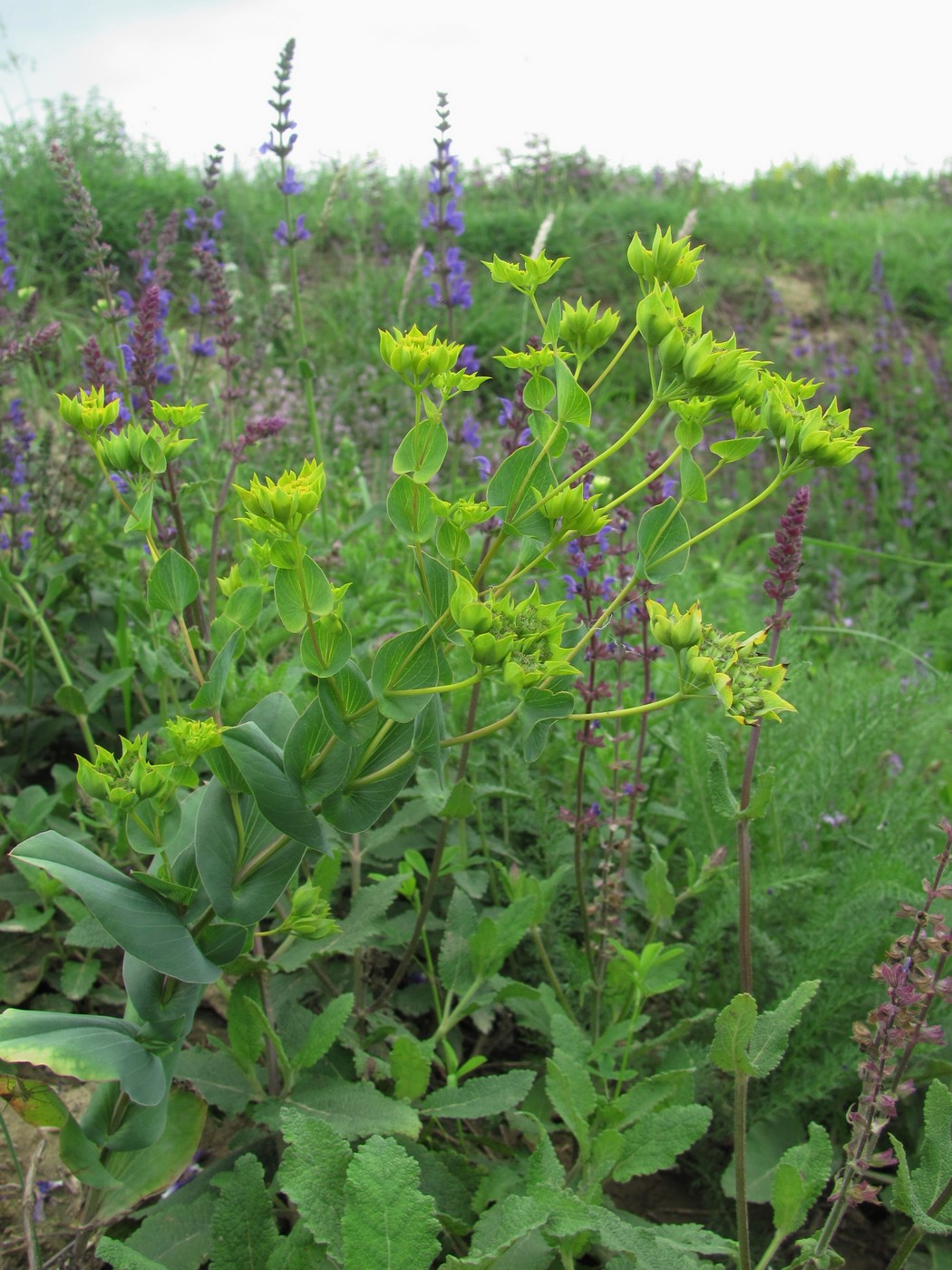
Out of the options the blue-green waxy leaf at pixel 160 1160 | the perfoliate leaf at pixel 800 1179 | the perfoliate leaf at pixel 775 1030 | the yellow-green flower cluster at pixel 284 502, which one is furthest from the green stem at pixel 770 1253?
the yellow-green flower cluster at pixel 284 502

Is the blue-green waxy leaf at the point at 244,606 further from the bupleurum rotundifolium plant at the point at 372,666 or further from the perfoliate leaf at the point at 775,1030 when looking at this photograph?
the perfoliate leaf at the point at 775,1030

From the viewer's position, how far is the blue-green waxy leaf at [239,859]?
2.98ft

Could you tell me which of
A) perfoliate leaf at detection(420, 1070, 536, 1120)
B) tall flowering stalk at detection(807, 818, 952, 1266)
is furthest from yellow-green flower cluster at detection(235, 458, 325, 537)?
perfoliate leaf at detection(420, 1070, 536, 1120)

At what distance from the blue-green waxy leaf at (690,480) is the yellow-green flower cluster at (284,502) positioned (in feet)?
1.13

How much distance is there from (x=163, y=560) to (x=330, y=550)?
42.9 inches

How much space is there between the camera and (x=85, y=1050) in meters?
0.91

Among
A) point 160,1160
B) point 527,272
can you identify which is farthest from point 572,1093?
point 527,272

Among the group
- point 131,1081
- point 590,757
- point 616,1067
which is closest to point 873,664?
point 590,757

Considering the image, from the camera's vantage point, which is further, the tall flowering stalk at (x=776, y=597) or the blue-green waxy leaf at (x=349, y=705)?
the tall flowering stalk at (x=776, y=597)

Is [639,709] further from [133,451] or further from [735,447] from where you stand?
[133,451]

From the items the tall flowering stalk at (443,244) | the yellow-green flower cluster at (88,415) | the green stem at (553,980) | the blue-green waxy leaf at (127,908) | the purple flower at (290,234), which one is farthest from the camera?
the tall flowering stalk at (443,244)

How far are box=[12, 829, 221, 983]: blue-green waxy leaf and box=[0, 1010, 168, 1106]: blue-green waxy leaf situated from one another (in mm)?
107

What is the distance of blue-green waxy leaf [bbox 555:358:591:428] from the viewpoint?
876mm

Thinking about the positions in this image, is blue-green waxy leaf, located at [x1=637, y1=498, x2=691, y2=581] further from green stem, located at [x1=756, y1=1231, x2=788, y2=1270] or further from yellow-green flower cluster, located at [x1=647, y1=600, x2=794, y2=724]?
green stem, located at [x1=756, y1=1231, x2=788, y2=1270]
